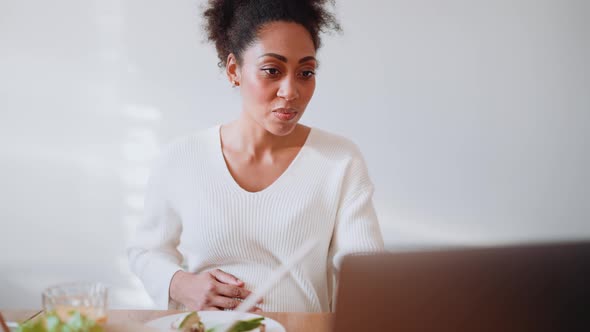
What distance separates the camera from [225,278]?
1376mm

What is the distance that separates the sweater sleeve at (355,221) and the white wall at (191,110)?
3.53ft

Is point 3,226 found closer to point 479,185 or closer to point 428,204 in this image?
point 428,204

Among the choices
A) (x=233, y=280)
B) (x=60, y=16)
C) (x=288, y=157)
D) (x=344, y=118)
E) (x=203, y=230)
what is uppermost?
(x=60, y=16)

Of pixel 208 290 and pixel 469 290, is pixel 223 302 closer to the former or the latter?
pixel 208 290

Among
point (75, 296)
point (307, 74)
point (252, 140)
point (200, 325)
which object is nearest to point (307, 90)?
point (307, 74)

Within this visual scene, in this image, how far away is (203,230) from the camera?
1482 mm

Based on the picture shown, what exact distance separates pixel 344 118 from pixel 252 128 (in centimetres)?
112

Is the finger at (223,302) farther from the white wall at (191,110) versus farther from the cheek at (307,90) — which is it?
the white wall at (191,110)

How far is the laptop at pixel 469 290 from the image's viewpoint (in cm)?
49

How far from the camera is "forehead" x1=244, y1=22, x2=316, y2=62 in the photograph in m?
1.46

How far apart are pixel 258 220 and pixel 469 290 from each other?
39.7 inches

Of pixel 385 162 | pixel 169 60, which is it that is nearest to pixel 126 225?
pixel 169 60

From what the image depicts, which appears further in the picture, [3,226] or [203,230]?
[3,226]

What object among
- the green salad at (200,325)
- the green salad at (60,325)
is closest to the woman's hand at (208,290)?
the green salad at (200,325)
